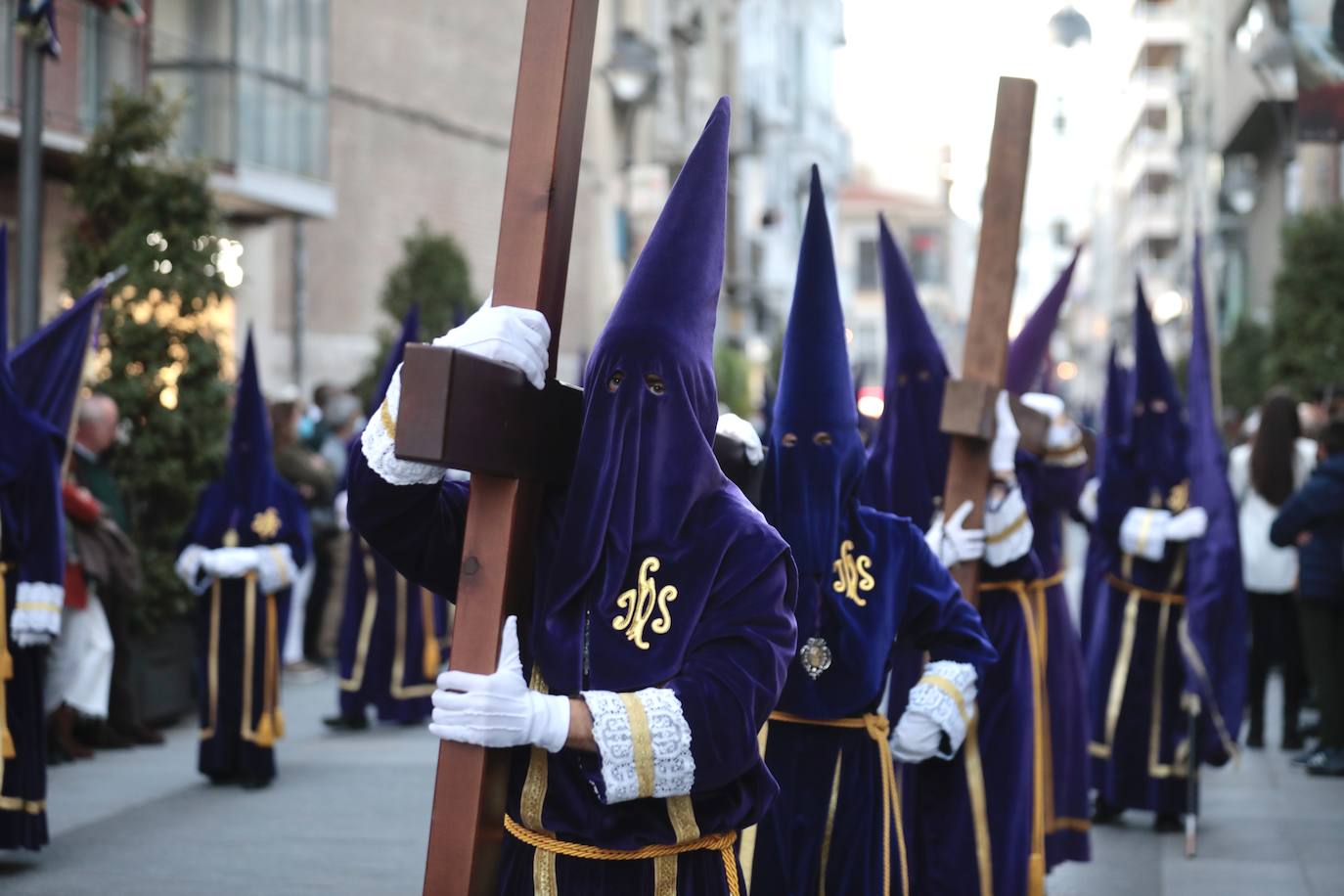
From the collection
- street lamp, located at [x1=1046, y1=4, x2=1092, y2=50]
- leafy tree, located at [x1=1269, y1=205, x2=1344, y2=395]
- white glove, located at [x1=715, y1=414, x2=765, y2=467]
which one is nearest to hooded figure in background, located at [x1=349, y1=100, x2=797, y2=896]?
white glove, located at [x1=715, y1=414, x2=765, y2=467]

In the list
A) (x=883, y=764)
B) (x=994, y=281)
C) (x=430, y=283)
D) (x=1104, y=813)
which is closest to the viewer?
(x=883, y=764)

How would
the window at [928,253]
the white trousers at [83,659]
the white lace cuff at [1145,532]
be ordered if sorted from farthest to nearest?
the window at [928,253]
the white trousers at [83,659]
the white lace cuff at [1145,532]

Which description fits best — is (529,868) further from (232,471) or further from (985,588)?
(232,471)

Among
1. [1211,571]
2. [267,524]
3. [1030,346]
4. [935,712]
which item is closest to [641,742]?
[935,712]

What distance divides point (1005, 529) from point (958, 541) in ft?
1.97

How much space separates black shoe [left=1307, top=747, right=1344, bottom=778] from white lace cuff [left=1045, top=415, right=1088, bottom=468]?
3599 millimetres

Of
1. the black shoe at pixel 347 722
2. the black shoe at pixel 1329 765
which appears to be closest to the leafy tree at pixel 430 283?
the black shoe at pixel 347 722

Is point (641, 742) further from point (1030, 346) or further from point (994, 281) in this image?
point (1030, 346)

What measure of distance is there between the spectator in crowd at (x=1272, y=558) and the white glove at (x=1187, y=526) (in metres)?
2.42

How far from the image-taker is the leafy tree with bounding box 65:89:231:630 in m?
11.1

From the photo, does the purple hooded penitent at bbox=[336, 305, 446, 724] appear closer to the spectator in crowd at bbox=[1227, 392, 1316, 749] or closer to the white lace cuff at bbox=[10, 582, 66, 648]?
the white lace cuff at bbox=[10, 582, 66, 648]

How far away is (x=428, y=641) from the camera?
11.6m

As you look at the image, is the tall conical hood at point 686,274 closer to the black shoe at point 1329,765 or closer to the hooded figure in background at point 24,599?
the hooded figure in background at point 24,599

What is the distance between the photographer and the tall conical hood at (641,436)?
313 centimetres
